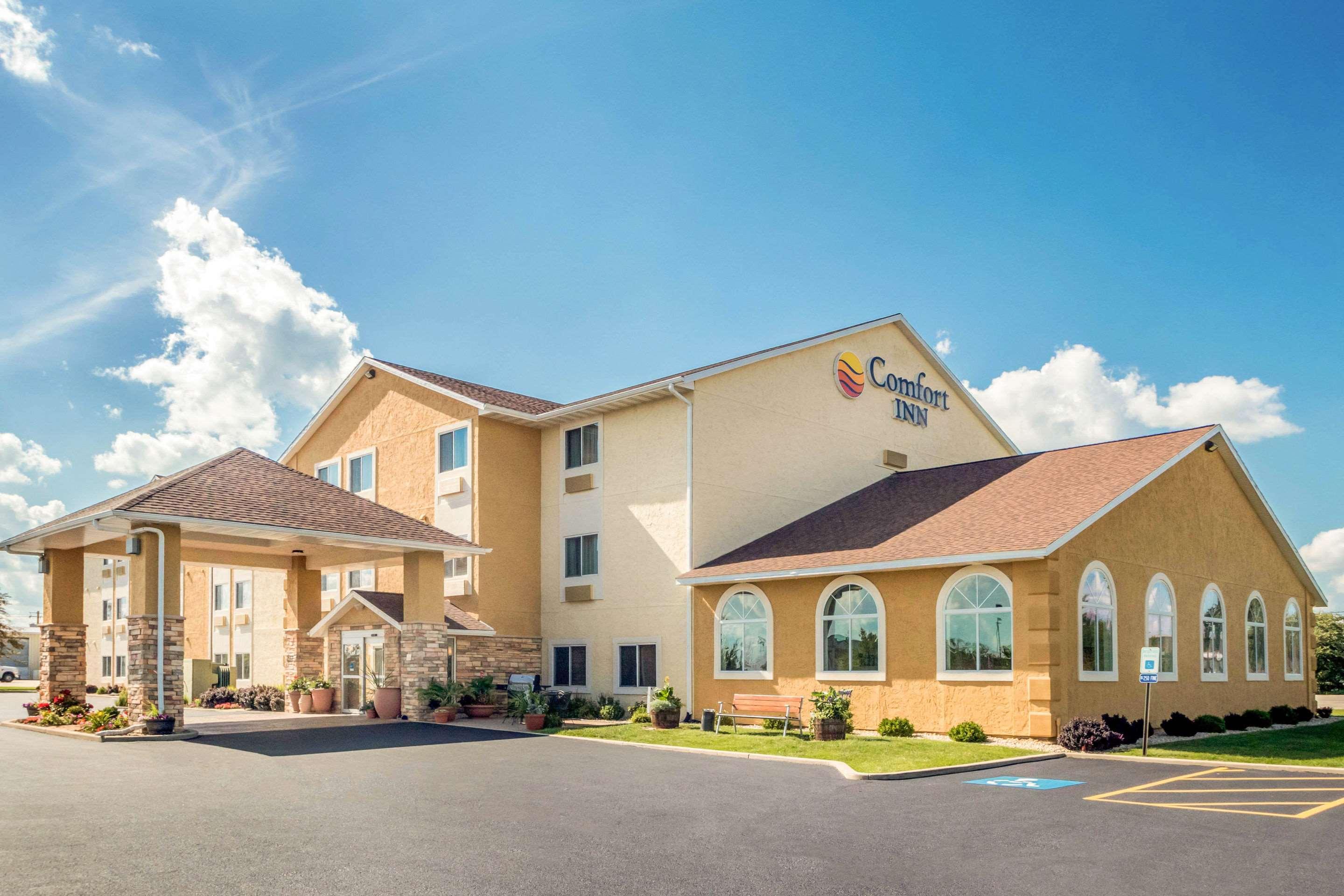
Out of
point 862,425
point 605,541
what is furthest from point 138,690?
point 862,425

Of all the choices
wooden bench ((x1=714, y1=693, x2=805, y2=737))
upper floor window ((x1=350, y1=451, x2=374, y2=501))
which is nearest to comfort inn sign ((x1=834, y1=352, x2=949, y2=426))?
wooden bench ((x1=714, y1=693, x2=805, y2=737))

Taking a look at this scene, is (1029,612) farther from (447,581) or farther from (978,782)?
(447,581)

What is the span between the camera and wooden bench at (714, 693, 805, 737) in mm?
21672

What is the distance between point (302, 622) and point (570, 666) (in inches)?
306

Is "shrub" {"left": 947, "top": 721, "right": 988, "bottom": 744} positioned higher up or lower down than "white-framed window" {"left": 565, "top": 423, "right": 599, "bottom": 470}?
lower down

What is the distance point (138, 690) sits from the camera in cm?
2027

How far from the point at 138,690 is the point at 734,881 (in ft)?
52.7

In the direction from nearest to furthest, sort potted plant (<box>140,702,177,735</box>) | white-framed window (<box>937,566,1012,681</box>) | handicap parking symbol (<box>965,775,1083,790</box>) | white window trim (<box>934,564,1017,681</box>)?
1. handicap parking symbol (<box>965,775,1083,790</box>)
2. white window trim (<box>934,564,1017,681</box>)
3. white-framed window (<box>937,566,1012,681</box>)
4. potted plant (<box>140,702,177,735</box>)

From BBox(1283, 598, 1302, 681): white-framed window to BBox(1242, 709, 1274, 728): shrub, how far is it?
440cm

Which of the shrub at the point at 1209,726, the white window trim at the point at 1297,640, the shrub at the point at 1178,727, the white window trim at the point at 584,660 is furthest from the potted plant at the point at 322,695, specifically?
the white window trim at the point at 1297,640

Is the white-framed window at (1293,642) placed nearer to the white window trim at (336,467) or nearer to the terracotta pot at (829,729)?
the terracotta pot at (829,729)

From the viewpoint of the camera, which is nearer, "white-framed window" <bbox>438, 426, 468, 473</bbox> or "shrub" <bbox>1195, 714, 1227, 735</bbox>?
"shrub" <bbox>1195, 714, 1227, 735</bbox>

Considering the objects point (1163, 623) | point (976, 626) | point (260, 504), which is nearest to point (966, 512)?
point (976, 626)

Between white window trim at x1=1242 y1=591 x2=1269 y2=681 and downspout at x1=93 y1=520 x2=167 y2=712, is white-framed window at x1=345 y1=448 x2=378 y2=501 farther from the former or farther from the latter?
white window trim at x1=1242 y1=591 x2=1269 y2=681
